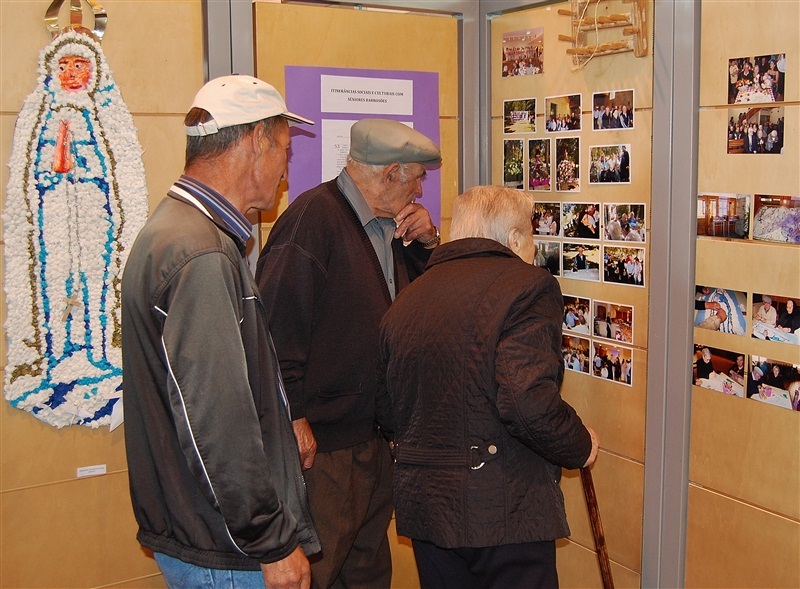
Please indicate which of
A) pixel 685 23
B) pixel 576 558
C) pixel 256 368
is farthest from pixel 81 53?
pixel 576 558

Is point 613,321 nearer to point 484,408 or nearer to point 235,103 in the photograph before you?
point 484,408

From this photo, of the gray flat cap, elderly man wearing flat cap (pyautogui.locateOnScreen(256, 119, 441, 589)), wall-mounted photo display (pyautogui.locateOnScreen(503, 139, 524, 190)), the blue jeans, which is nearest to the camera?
the blue jeans

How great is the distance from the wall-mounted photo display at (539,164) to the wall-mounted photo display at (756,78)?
731 mm

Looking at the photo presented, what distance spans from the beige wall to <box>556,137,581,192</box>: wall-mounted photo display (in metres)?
1.17

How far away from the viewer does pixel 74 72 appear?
96.1 inches

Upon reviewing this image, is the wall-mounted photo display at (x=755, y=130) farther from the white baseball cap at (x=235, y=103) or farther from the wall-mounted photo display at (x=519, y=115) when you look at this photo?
the white baseball cap at (x=235, y=103)

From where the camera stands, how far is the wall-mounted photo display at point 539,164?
2.87 metres

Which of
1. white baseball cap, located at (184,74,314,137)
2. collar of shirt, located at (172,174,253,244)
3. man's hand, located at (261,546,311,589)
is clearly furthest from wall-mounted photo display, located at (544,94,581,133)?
man's hand, located at (261,546,311,589)

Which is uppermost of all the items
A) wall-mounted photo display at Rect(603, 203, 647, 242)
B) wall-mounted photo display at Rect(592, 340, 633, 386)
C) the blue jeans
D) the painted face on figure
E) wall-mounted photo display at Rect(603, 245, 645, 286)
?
the painted face on figure

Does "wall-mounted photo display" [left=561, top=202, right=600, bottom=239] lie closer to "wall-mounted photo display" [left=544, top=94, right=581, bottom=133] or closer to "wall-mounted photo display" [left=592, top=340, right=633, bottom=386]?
"wall-mounted photo display" [left=544, top=94, right=581, bottom=133]

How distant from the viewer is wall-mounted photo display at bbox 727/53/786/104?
212 centimetres

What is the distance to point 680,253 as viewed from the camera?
7.88 ft

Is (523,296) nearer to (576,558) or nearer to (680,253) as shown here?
(680,253)

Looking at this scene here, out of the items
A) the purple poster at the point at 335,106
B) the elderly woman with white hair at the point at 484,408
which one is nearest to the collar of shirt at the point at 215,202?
the elderly woman with white hair at the point at 484,408
